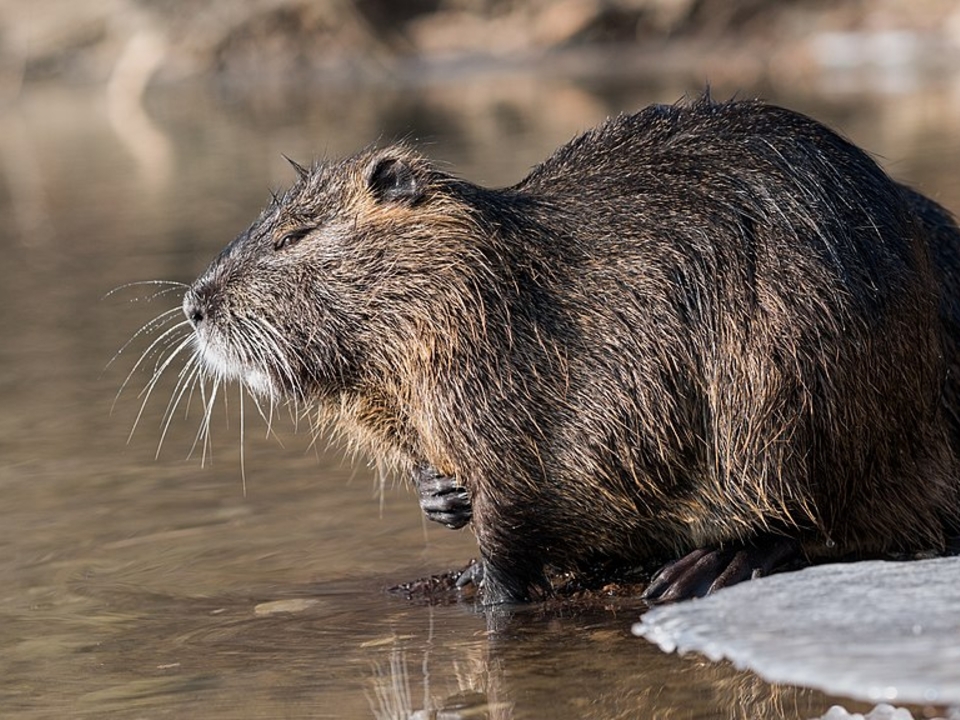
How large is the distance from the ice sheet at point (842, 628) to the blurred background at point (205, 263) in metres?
0.06

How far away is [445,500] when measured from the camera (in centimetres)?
364

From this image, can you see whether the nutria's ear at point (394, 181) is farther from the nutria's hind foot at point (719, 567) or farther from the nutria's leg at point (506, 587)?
the nutria's hind foot at point (719, 567)

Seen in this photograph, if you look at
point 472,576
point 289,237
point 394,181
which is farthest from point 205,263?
point 472,576

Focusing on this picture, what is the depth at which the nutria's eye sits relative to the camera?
386 cm

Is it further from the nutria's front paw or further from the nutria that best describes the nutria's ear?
the nutria's front paw

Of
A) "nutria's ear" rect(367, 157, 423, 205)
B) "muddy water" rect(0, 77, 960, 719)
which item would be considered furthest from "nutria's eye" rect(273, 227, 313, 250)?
"muddy water" rect(0, 77, 960, 719)

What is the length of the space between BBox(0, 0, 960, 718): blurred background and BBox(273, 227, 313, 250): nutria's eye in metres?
0.26

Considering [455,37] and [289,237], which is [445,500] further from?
[455,37]

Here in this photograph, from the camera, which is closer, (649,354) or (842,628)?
(842,628)

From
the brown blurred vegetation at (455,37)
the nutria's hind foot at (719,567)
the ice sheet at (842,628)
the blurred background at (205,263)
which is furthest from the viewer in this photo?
the brown blurred vegetation at (455,37)

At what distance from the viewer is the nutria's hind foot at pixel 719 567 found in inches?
137

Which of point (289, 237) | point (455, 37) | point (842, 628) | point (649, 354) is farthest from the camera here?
point (455, 37)

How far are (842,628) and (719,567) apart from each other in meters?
0.78

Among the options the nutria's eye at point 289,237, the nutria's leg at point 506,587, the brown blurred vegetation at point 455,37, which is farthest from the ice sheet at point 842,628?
the brown blurred vegetation at point 455,37
